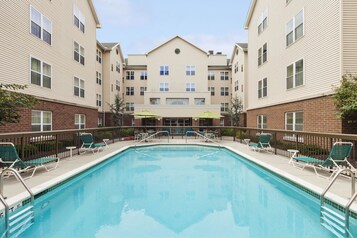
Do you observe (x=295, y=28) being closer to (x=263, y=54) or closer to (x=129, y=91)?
(x=263, y=54)

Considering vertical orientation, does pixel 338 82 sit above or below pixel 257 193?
above

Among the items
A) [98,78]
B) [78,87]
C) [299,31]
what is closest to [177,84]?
[98,78]

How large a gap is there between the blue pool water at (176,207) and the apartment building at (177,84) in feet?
65.5

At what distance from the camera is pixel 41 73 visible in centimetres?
1383

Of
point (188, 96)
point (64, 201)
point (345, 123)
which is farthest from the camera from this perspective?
point (188, 96)

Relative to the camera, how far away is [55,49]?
15.3 meters

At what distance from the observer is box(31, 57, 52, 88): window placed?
43.1 ft

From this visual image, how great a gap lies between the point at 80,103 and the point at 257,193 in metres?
16.0

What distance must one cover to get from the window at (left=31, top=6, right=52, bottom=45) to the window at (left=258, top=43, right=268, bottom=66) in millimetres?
15736

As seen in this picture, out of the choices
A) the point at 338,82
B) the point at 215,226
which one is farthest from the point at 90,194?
Answer: the point at 338,82

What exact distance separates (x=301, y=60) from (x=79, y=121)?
16.5 meters

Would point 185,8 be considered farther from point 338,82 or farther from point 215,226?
point 215,226

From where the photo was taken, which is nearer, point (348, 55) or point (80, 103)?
point (348, 55)

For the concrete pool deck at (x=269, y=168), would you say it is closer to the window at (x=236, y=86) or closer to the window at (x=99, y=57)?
A: the window at (x=99, y=57)
